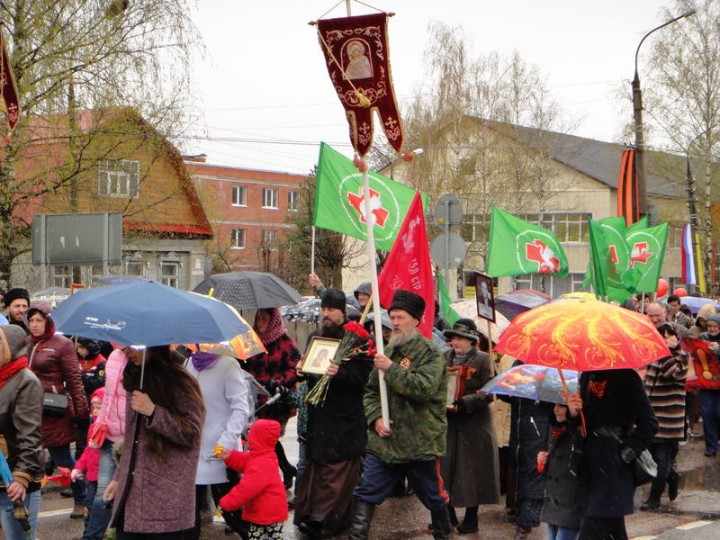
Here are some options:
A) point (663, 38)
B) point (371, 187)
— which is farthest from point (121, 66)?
point (663, 38)

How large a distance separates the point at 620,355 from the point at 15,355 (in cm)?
327

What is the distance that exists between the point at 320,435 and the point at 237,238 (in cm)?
6533

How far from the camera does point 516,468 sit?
9.01 metres

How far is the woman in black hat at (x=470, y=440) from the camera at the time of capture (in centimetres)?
865

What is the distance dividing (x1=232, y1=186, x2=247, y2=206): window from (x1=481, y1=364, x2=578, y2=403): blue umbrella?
66.0 meters

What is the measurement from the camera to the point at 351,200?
30.7 feet

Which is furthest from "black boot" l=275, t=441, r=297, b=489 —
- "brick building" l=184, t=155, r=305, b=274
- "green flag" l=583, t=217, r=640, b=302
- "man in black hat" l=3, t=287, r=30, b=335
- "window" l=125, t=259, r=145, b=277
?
"brick building" l=184, t=155, r=305, b=274

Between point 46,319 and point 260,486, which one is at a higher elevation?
point 46,319

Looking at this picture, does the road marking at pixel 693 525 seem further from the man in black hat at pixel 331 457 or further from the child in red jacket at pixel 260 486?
the child in red jacket at pixel 260 486

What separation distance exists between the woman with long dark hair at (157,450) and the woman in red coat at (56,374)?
3887 millimetres

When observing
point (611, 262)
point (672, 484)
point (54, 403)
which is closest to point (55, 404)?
point (54, 403)

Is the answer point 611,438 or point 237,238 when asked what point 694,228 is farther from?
point 237,238

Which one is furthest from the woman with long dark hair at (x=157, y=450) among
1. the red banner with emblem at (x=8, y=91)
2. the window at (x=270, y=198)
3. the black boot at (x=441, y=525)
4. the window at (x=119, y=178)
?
the window at (x=270, y=198)

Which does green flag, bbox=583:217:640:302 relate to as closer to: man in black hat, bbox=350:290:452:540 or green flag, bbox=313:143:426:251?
green flag, bbox=313:143:426:251
